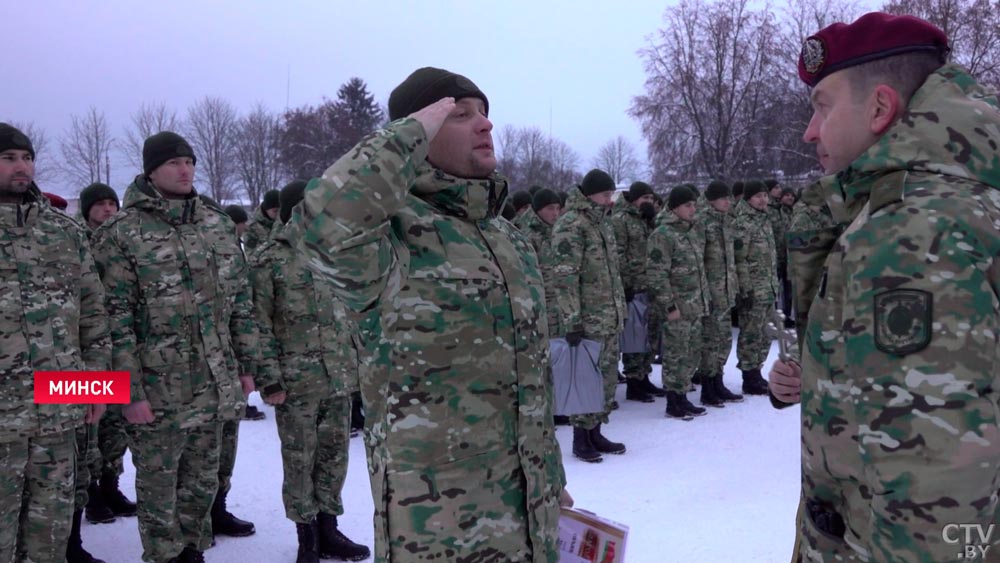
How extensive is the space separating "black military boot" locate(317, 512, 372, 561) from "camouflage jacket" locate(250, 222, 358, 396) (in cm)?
80

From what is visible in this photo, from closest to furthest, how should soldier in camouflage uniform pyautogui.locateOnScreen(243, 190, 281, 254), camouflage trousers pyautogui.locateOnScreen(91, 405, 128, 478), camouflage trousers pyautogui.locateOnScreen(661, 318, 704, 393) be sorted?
1. camouflage trousers pyautogui.locateOnScreen(91, 405, 128, 478)
2. soldier in camouflage uniform pyautogui.locateOnScreen(243, 190, 281, 254)
3. camouflage trousers pyautogui.locateOnScreen(661, 318, 704, 393)

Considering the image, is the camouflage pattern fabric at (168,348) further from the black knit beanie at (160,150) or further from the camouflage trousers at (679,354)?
the camouflage trousers at (679,354)

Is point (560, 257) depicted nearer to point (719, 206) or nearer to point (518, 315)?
point (719, 206)

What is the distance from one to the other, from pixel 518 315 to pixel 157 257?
2.49 metres

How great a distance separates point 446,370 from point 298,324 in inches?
101

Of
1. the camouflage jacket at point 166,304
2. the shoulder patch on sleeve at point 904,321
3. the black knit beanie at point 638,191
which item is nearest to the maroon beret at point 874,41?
the shoulder patch on sleeve at point 904,321

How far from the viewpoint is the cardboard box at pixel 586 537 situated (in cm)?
227

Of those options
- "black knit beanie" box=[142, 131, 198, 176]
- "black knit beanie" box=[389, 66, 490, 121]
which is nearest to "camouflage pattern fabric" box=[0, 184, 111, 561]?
"black knit beanie" box=[142, 131, 198, 176]

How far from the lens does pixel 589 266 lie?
6598mm

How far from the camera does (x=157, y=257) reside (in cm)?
→ 381

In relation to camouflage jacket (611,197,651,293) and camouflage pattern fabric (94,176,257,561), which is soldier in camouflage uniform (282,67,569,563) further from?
camouflage jacket (611,197,651,293)

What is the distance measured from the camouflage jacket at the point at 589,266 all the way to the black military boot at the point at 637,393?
1.76 metres

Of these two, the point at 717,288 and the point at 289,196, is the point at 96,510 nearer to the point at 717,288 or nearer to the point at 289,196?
the point at 289,196

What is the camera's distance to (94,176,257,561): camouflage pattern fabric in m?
3.81
